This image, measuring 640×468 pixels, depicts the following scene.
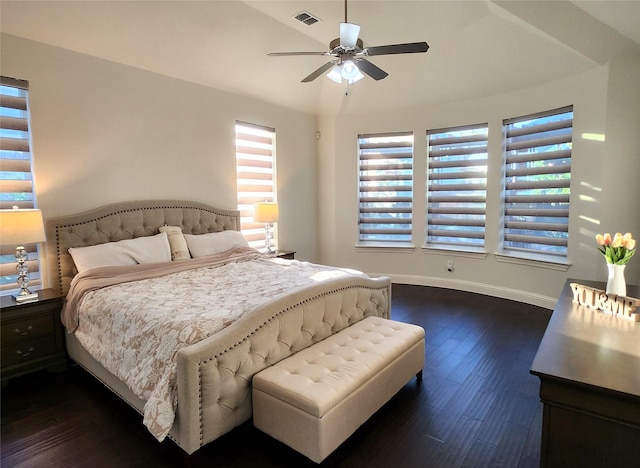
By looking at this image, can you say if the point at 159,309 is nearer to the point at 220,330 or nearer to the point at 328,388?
the point at 220,330

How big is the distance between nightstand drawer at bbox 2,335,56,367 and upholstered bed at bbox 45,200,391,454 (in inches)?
5.0

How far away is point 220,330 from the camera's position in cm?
202

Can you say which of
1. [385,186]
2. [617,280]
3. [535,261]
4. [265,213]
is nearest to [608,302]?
[617,280]

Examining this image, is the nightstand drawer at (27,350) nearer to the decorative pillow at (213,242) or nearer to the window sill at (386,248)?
the decorative pillow at (213,242)

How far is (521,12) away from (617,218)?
88.9 inches

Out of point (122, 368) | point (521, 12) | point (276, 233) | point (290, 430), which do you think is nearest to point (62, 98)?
point (122, 368)

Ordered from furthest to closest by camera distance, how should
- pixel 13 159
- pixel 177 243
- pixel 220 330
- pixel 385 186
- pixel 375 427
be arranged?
pixel 385 186
pixel 177 243
pixel 13 159
pixel 375 427
pixel 220 330

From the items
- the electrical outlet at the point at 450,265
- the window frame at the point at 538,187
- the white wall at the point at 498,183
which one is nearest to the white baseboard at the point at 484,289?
the white wall at the point at 498,183

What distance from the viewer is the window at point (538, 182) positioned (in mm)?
4312

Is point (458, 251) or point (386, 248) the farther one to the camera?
point (386, 248)

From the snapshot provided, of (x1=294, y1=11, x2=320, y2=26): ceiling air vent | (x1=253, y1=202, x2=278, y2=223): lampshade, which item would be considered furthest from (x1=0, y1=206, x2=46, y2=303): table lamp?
(x1=294, y1=11, x2=320, y2=26): ceiling air vent

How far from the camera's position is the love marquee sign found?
5.93 ft

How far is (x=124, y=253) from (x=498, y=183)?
4577 mm

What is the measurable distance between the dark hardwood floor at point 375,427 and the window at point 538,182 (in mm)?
1882
